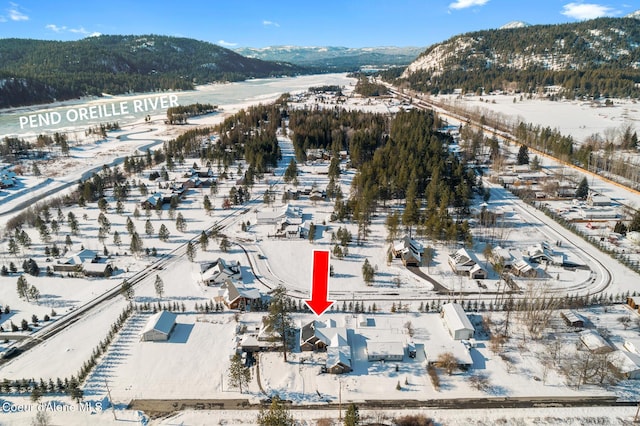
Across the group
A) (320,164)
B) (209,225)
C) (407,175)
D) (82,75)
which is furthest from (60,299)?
(82,75)

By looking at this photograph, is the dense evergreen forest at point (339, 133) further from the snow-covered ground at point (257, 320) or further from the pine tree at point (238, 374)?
the pine tree at point (238, 374)

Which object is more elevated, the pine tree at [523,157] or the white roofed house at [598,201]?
the pine tree at [523,157]

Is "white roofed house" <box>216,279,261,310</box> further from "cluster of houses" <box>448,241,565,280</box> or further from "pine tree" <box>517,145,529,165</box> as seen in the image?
"pine tree" <box>517,145,529,165</box>

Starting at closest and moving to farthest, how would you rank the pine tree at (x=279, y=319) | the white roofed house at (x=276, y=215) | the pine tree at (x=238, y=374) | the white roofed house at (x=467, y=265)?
the pine tree at (x=238, y=374)
the pine tree at (x=279, y=319)
the white roofed house at (x=467, y=265)
the white roofed house at (x=276, y=215)

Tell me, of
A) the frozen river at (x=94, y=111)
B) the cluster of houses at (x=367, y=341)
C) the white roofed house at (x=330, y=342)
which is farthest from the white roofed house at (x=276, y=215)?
the frozen river at (x=94, y=111)

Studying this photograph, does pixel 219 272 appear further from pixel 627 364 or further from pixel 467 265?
pixel 627 364

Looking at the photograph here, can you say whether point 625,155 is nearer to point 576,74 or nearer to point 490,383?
point 490,383

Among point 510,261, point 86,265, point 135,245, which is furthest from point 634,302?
point 86,265
